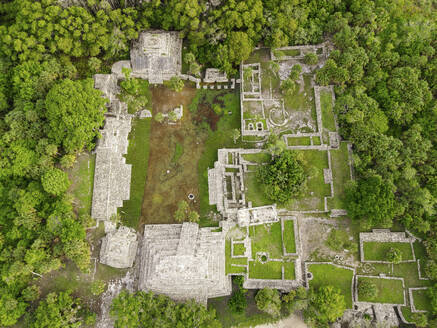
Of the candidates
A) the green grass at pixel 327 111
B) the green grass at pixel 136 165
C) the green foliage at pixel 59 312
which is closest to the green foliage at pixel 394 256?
the green grass at pixel 327 111

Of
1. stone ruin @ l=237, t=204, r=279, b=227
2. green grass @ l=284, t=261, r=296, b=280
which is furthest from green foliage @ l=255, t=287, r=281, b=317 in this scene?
stone ruin @ l=237, t=204, r=279, b=227

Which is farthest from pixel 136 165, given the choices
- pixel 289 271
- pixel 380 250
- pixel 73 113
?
pixel 380 250

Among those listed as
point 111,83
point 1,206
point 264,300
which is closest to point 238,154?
point 264,300

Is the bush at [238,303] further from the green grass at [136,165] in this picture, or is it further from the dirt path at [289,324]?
the green grass at [136,165]

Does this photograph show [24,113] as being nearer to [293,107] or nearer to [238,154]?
[238,154]

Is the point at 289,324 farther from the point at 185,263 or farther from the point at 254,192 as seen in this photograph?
the point at 254,192
